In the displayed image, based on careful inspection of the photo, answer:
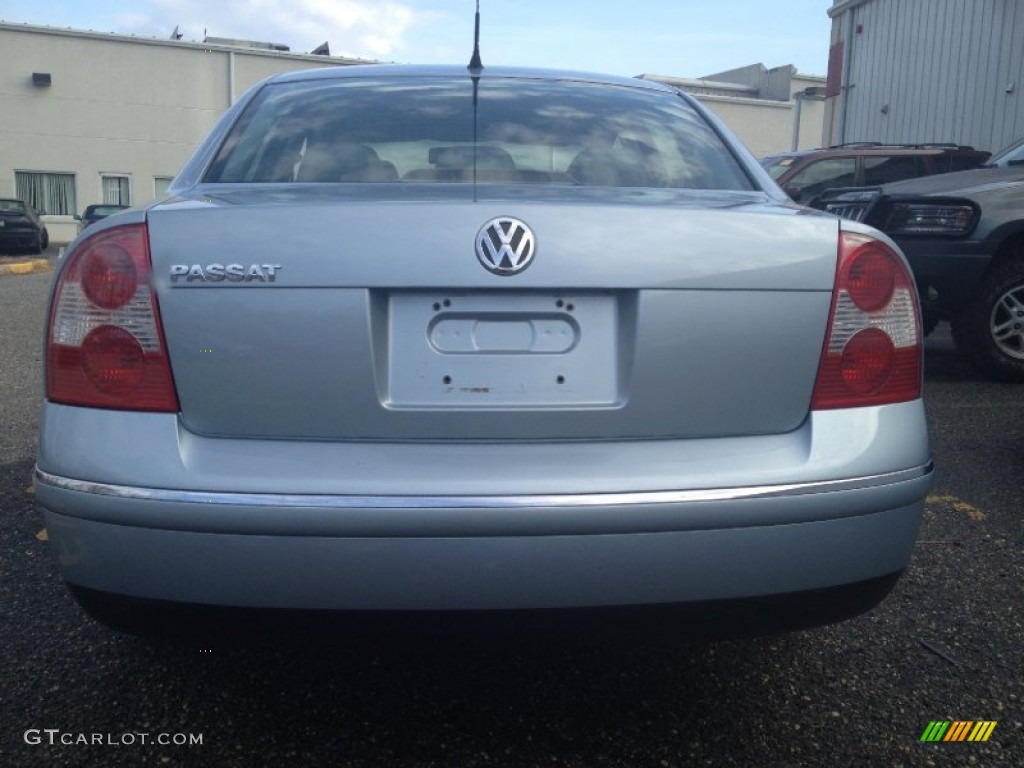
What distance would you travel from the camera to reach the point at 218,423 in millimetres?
1864

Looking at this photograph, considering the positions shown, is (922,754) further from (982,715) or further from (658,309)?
(658,309)

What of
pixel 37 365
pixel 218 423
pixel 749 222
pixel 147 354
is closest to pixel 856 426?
pixel 749 222

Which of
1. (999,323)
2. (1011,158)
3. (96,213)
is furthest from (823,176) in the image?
(96,213)

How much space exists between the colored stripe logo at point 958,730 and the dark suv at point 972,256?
163 inches

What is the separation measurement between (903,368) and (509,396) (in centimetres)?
81

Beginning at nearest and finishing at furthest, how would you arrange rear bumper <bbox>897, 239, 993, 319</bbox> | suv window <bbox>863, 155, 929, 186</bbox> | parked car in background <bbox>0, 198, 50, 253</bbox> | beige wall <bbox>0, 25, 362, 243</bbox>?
rear bumper <bbox>897, 239, 993, 319</bbox>, suv window <bbox>863, 155, 929, 186</bbox>, parked car in background <bbox>0, 198, 50, 253</bbox>, beige wall <bbox>0, 25, 362, 243</bbox>

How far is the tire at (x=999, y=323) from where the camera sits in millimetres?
6109

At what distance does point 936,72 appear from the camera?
547 inches

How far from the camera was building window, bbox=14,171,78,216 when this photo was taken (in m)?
29.0

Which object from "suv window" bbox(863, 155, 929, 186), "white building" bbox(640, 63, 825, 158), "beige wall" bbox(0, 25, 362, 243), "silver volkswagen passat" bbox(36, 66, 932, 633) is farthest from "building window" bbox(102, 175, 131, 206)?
"silver volkswagen passat" bbox(36, 66, 932, 633)

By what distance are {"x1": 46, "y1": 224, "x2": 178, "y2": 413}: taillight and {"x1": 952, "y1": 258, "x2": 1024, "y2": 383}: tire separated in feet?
17.8

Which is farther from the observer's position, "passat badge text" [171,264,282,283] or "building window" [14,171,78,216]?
"building window" [14,171,78,216]

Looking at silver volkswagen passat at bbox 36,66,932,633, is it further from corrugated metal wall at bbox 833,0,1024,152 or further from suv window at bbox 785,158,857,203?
corrugated metal wall at bbox 833,0,1024,152

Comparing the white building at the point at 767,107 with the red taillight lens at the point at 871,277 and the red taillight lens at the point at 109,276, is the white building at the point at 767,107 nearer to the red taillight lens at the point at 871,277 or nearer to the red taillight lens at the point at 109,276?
the red taillight lens at the point at 871,277
